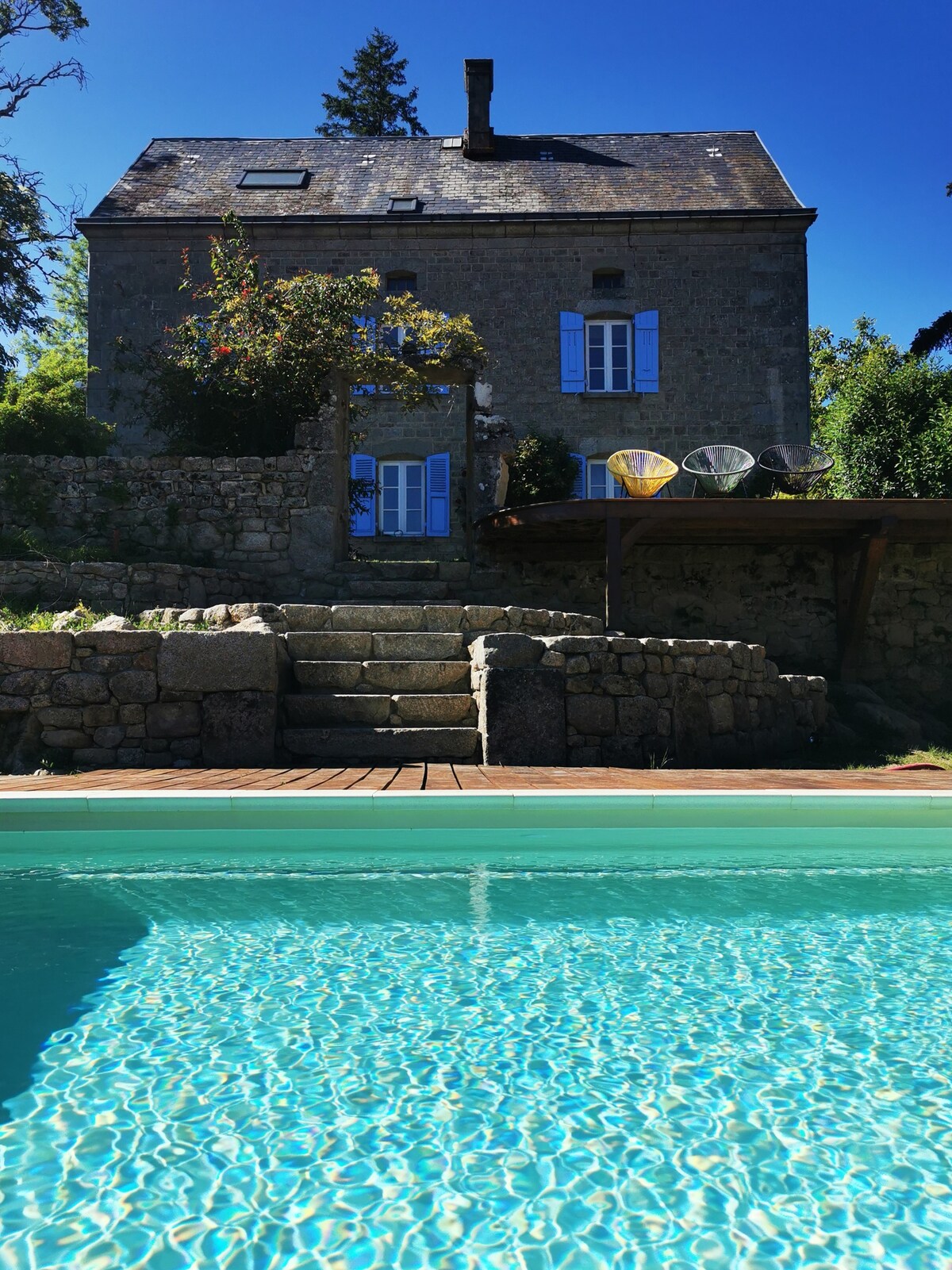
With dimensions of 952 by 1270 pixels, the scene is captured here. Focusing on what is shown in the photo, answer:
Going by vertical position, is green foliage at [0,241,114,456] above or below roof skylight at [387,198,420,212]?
below

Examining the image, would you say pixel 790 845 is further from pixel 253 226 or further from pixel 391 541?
→ pixel 253 226

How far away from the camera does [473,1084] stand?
6.14ft

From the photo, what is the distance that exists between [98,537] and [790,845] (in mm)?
7585

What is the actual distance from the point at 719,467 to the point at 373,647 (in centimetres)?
641

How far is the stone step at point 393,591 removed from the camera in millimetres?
8875

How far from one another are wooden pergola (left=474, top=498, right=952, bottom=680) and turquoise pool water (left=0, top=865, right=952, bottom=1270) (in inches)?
237

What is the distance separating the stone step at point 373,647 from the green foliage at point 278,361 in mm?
4127

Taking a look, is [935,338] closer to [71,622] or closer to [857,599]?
[857,599]

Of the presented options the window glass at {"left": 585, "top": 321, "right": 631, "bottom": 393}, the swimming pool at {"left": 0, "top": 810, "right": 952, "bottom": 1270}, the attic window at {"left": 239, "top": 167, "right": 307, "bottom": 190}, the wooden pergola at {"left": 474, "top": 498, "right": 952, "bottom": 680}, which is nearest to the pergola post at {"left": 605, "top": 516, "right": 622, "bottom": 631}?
the wooden pergola at {"left": 474, "top": 498, "right": 952, "bottom": 680}

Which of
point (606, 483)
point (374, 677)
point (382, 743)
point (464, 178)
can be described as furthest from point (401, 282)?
point (382, 743)

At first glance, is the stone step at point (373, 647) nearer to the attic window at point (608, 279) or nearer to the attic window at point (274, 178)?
the attic window at point (608, 279)

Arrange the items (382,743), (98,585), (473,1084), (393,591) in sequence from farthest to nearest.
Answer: (393,591) → (98,585) → (382,743) → (473,1084)

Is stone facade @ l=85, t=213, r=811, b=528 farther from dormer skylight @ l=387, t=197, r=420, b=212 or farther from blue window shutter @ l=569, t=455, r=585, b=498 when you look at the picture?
dormer skylight @ l=387, t=197, r=420, b=212

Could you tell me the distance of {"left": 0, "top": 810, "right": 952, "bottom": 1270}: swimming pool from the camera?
4.61 ft
